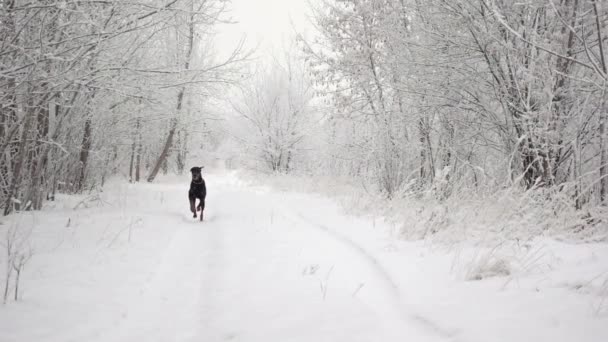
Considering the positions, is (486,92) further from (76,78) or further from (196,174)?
(196,174)

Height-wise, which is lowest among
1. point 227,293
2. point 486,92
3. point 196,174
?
point 227,293

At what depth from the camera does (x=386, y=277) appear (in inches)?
120

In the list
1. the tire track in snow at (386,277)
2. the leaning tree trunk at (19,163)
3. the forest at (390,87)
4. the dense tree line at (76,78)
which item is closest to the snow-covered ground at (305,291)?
the tire track in snow at (386,277)

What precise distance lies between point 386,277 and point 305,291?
29.8 inches

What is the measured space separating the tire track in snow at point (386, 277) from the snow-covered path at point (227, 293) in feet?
0.06

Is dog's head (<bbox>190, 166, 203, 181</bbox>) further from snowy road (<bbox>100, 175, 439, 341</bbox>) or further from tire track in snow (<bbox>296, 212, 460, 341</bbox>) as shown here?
tire track in snow (<bbox>296, 212, 460, 341</bbox>)

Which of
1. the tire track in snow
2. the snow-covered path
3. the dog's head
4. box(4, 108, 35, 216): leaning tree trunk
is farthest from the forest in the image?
the snow-covered path

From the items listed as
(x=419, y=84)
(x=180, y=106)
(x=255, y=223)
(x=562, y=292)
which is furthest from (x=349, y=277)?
(x=180, y=106)

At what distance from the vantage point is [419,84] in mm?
5543

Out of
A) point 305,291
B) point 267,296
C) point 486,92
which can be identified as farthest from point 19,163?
point 486,92

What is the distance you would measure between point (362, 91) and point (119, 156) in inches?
383

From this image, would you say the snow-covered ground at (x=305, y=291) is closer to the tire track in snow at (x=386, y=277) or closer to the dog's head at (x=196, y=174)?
the tire track in snow at (x=386, y=277)

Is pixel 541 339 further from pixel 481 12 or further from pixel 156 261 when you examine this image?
pixel 481 12

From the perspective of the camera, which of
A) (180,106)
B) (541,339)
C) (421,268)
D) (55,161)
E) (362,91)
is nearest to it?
(541,339)
